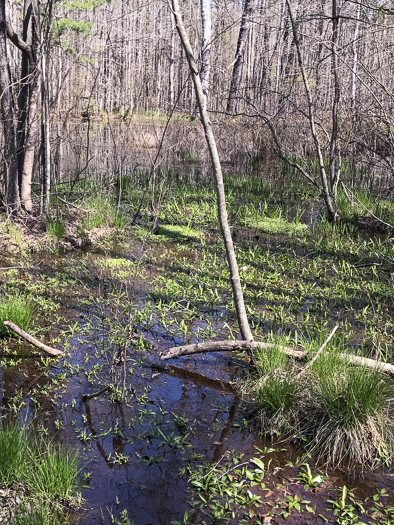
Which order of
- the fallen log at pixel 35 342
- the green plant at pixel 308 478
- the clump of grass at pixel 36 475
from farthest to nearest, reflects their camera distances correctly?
1. the fallen log at pixel 35 342
2. the green plant at pixel 308 478
3. the clump of grass at pixel 36 475

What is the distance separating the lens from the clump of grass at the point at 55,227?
6930mm

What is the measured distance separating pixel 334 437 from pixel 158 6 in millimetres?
39873

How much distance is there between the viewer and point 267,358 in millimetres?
3729

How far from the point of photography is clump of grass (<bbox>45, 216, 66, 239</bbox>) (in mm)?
6930

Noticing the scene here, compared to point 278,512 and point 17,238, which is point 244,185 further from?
point 278,512

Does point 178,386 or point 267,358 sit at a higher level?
point 267,358

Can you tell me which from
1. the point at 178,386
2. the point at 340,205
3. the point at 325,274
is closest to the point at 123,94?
the point at 340,205

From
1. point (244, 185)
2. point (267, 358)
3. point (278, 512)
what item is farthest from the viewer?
point (244, 185)

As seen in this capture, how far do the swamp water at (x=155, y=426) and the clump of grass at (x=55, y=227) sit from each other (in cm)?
189

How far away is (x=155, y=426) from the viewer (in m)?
3.42

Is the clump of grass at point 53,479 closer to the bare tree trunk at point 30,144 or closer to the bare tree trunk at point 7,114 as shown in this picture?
the bare tree trunk at point 7,114

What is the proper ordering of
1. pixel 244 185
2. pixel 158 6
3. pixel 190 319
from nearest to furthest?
pixel 190 319
pixel 244 185
pixel 158 6

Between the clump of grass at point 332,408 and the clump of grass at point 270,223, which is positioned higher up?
the clump of grass at point 270,223

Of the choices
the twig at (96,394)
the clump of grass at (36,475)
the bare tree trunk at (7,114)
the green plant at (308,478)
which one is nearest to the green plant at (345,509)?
the green plant at (308,478)
